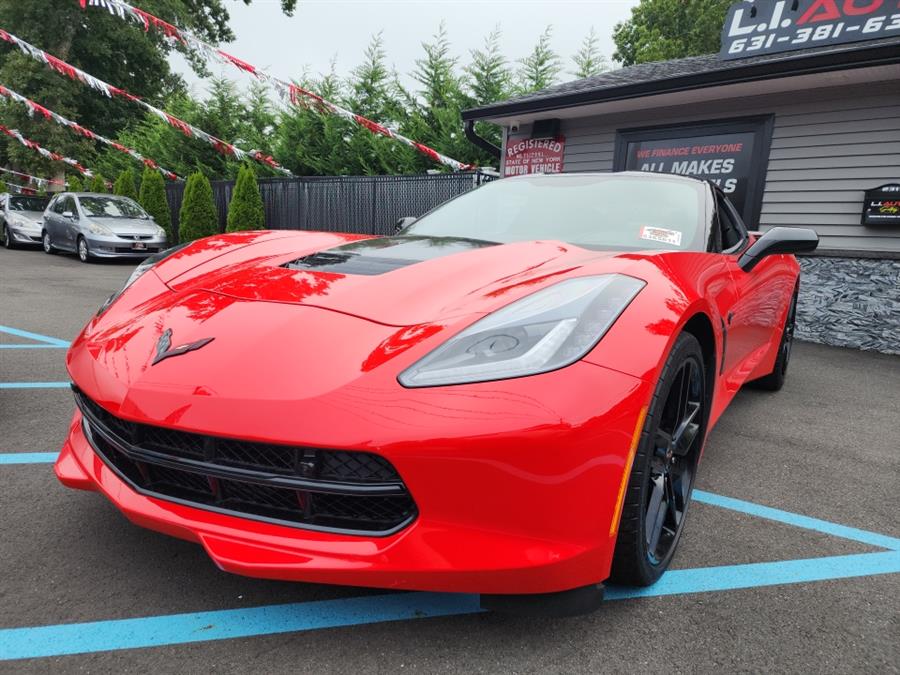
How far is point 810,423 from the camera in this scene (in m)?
3.54

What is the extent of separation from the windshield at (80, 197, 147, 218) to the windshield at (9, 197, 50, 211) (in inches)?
133

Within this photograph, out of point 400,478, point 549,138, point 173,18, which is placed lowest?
point 400,478

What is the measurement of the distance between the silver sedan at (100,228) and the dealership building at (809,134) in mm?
8355

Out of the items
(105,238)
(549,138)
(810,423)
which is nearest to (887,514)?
(810,423)

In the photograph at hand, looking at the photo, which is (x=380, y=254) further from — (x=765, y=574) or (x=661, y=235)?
(x=765, y=574)

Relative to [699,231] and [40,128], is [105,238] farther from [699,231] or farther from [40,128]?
[40,128]

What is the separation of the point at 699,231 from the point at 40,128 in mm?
30878

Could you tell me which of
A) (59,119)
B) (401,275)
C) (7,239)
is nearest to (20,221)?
(7,239)

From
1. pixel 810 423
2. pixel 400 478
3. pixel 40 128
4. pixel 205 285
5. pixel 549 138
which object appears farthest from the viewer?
pixel 40 128

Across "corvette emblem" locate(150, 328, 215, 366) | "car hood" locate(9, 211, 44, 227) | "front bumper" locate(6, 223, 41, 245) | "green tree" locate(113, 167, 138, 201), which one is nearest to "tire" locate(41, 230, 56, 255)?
"front bumper" locate(6, 223, 41, 245)

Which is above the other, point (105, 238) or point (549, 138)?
point (549, 138)

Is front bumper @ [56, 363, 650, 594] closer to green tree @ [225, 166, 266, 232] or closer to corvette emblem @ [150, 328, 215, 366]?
corvette emblem @ [150, 328, 215, 366]

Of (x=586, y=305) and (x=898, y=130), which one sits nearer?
(x=586, y=305)

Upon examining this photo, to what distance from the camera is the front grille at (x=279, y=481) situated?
137cm
